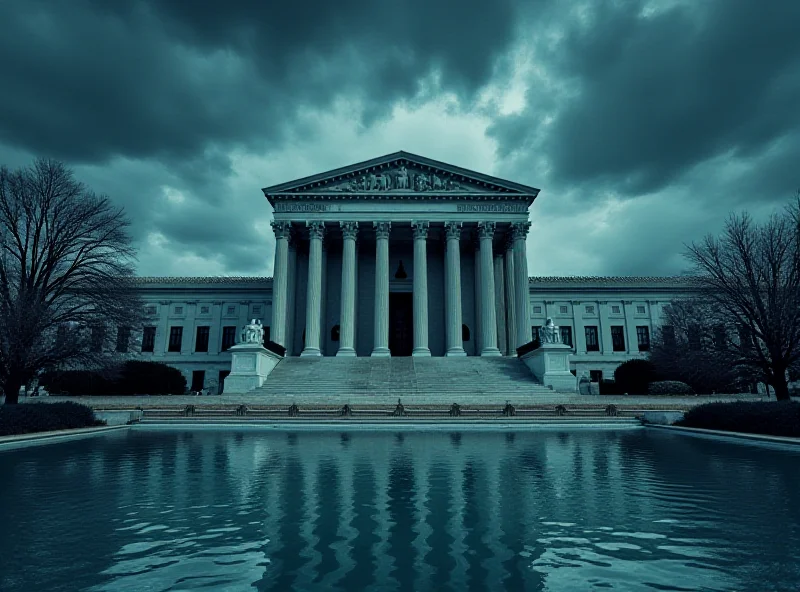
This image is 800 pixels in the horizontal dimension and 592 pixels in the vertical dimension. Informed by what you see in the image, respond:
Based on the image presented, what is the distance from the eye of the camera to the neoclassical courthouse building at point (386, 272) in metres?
39.5

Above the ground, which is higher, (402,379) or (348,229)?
(348,229)

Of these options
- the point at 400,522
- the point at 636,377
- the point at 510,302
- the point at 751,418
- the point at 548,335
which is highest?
the point at 510,302

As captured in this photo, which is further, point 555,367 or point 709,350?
point 555,367

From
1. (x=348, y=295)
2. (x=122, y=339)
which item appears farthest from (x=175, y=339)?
(x=122, y=339)

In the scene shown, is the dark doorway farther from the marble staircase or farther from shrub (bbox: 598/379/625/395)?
shrub (bbox: 598/379/625/395)

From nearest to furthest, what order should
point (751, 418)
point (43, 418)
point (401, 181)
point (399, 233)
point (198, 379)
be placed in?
point (751, 418)
point (43, 418)
point (401, 181)
point (399, 233)
point (198, 379)

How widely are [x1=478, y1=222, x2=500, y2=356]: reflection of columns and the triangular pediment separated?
11.1ft

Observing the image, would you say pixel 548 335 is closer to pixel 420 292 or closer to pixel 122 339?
pixel 420 292

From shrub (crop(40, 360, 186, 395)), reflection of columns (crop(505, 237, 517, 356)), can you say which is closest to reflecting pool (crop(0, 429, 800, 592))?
shrub (crop(40, 360, 186, 395))

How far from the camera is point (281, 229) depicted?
40.2 m

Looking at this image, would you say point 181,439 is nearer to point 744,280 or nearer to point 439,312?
point 744,280

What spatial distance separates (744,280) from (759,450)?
16.2 meters

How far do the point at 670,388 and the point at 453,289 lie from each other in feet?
55.0

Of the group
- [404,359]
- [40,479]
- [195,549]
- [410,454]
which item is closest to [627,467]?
[410,454]
